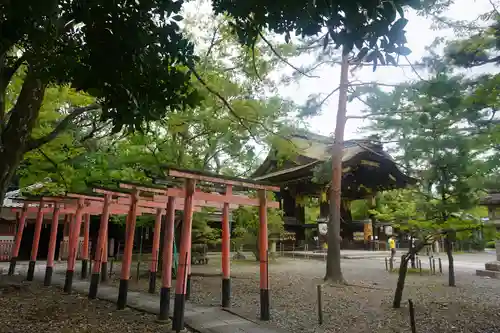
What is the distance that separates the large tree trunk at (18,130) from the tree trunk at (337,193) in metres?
9.20

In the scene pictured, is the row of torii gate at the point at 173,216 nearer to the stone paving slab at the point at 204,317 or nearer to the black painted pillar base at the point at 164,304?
the black painted pillar base at the point at 164,304

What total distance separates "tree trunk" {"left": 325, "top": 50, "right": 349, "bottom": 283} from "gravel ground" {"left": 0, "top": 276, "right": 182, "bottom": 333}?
6664 mm

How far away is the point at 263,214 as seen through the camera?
8.33 metres

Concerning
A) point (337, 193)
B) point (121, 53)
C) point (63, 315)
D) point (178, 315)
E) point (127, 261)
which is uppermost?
point (121, 53)

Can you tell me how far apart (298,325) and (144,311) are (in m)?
3.41

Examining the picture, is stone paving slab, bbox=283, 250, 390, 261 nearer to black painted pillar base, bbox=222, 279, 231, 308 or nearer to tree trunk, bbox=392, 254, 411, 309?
tree trunk, bbox=392, 254, 411, 309

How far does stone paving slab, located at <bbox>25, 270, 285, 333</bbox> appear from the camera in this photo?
6.78 m

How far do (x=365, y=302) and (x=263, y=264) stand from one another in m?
3.35

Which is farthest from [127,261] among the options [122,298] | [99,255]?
[99,255]

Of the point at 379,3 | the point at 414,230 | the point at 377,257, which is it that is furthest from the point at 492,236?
the point at 377,257

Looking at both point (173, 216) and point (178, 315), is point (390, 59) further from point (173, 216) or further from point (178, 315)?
point (173, 216)

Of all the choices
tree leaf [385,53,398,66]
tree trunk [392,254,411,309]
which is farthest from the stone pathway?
tree leaf [385,53,398,66]

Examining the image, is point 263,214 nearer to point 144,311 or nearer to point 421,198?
point 144,311

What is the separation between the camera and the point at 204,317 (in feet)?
25.0
